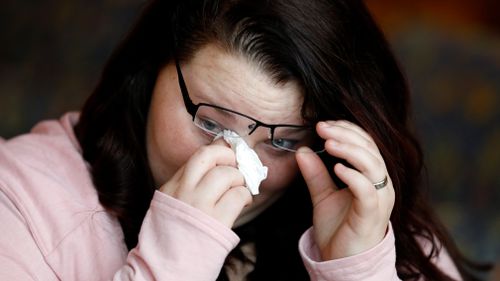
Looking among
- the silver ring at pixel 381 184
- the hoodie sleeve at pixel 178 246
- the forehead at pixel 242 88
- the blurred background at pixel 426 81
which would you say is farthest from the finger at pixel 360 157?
the blurred background at pixel 426 81

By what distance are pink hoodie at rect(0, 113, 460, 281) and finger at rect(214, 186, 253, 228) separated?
21mm

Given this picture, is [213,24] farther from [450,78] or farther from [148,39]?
[450,78]

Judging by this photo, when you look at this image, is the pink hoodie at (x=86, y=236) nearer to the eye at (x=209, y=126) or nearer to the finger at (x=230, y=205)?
the finger at (x=230, y=205)

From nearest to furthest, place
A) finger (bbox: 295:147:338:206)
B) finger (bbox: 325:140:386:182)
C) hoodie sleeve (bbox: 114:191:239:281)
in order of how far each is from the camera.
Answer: hoodie sleeve (bbox: 114:191:239:281) < finger (bbox: 325:140:386:182) < finger (bbox: 295:147:338:206)

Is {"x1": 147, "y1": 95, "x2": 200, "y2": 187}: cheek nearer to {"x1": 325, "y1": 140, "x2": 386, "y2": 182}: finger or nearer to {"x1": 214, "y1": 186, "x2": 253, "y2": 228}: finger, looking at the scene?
{"x1": 214, "y1": 186, "x2": 253, "y2": 228}: finger

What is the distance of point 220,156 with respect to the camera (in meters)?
1.22

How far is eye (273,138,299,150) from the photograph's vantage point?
1340 mm

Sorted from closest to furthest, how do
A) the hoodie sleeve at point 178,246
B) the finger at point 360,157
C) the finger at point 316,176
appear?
the hoodie sleeve at point 178,246 → the finger at point 360,157 → the finger at point 316,176

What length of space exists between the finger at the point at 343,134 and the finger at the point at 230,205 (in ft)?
0.59

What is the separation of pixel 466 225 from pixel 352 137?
1211mm

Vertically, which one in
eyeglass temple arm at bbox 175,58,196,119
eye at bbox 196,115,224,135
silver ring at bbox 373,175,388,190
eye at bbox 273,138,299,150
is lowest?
silver ring at bbox 373,175,388,190

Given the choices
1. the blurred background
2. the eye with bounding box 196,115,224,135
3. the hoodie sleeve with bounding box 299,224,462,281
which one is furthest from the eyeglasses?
the blurred background

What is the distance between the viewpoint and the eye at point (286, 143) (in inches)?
52.8

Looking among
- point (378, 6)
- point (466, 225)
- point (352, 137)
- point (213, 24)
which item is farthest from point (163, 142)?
point (378, 6)
